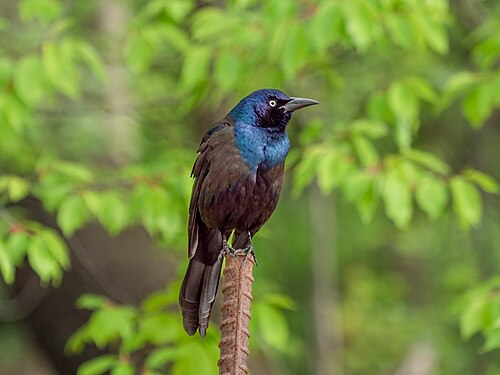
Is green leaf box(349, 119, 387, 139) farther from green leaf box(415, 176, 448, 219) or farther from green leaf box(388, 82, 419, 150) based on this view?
green leaf box(415, 176, 448, 219)

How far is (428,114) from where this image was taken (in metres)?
5.86

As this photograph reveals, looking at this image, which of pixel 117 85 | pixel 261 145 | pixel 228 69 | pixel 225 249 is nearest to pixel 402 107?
pixel 228 69

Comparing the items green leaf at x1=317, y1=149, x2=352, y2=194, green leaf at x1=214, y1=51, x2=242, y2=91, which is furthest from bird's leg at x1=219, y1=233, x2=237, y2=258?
green leaf at x1=214, y1=51, x2=242, y2=91

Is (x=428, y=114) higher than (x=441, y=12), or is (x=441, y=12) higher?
(x=428, y=114)

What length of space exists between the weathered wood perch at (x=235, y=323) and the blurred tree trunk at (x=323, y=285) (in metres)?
4.17

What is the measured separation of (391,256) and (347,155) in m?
4.57

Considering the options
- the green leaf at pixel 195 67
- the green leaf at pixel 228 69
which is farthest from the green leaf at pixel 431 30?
the green leaf at pixel 195 67

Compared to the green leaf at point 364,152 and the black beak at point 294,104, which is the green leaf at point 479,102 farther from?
the black beak at point 294,104

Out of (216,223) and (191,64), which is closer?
(216,223)

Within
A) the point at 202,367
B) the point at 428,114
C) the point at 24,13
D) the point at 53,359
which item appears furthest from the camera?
the point at 428,114

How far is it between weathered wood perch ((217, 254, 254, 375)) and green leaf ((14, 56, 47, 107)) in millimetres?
1840

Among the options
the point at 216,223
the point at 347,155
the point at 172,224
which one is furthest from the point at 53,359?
the point at 216,223

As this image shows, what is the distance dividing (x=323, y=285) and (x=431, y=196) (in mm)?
2972

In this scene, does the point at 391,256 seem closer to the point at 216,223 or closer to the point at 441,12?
the point at 441,12
